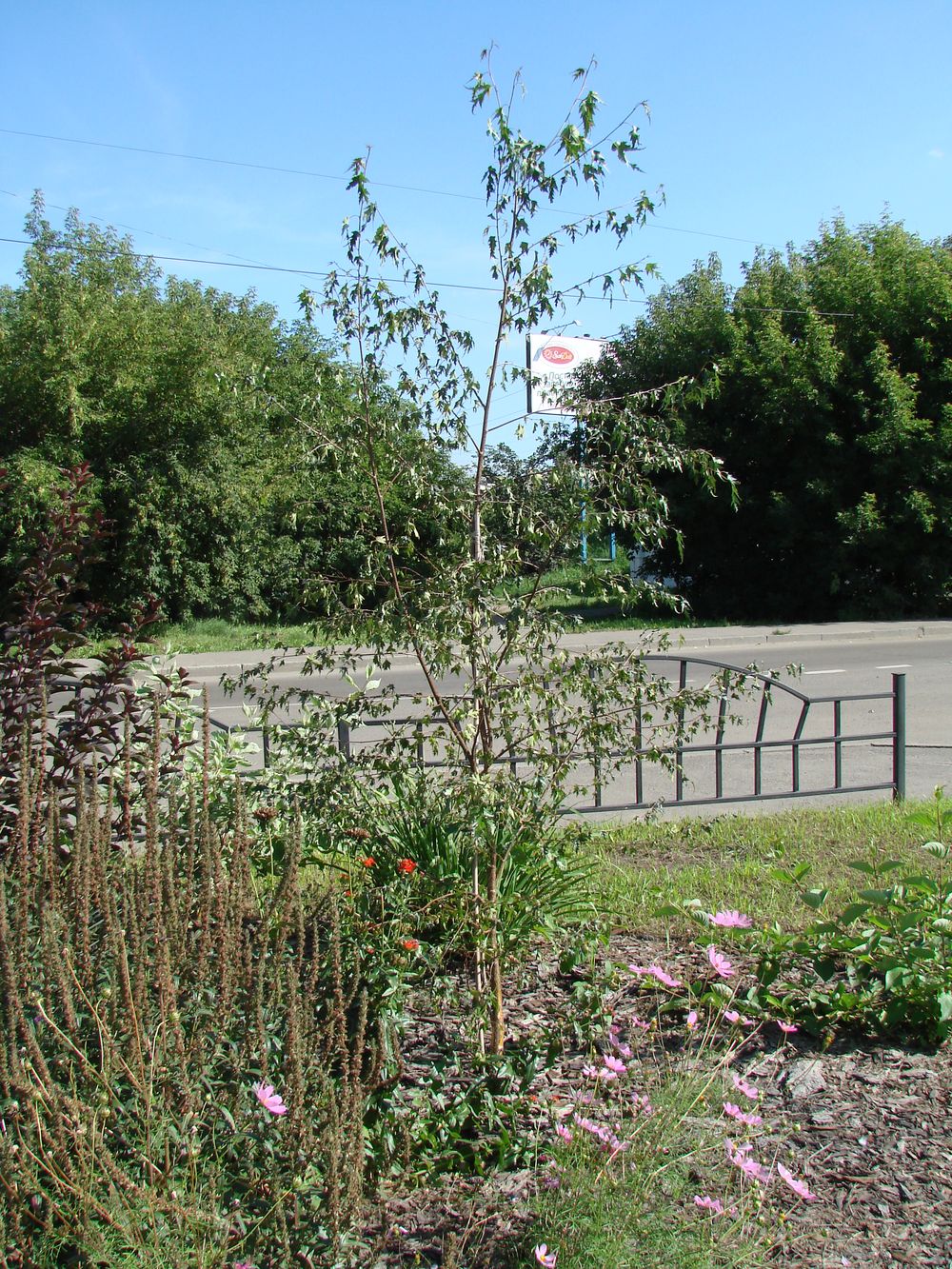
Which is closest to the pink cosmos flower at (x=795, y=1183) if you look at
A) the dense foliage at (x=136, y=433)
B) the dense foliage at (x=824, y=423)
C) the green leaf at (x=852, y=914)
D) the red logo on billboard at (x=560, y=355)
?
the green leaf at (x=852, y=914)

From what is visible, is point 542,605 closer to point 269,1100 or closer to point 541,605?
point 541,605

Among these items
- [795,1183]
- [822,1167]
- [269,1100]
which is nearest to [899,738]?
[822,1167]

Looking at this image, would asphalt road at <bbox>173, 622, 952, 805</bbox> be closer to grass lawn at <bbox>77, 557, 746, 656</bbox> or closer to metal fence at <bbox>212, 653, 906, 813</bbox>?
metal fence at <bbox>212, 653, 906, 813</bbox>

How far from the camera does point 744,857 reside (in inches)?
218

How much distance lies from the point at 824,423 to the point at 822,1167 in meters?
22.3

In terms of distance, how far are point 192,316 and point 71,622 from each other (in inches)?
777

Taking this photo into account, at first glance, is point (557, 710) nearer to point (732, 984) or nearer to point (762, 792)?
point (732, 984)

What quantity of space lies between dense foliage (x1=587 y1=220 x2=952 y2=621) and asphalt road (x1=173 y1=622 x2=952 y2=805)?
7.87ft

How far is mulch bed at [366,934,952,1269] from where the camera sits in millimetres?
2326

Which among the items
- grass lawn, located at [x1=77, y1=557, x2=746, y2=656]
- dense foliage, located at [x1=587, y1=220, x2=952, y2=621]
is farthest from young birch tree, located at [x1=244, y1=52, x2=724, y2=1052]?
dense foliage, located at [x1=587, y1=220, x2=952, y2=621]

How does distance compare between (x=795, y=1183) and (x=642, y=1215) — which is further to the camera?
(x=795, y=1183)

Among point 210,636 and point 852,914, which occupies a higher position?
point 852,914

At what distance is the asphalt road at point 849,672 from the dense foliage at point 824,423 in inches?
94.4

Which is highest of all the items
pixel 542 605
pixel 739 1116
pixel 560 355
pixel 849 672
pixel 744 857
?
pixel 560 355
